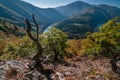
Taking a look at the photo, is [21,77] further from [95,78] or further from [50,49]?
[50,49]

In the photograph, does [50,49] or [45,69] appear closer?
[45,69]

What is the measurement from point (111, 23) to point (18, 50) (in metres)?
14.9

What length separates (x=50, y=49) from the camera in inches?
1209

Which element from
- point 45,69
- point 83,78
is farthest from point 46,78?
point 83,78

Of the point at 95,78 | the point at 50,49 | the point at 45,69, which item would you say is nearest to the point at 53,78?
the point at 45,69

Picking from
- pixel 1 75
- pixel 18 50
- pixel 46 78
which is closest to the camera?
pixel 1 75

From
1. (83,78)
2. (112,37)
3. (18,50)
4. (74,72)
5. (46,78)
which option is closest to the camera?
(46,78)

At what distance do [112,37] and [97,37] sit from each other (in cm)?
211

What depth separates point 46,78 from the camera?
60.2 ft

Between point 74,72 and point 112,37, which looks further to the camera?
point 112,37

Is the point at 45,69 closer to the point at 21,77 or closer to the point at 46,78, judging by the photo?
the point at 46,78

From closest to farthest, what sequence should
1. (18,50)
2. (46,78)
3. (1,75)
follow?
(1,75), (46,78), (18,50)

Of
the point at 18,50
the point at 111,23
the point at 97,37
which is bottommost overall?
the point at 18,50

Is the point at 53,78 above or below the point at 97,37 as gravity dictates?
below
